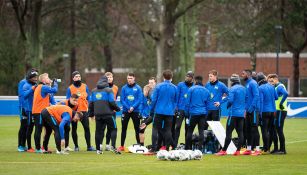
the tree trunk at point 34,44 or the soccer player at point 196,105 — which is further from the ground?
the tree trunk at point 34,44

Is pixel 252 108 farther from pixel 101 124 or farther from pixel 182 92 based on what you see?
pixel 101 124

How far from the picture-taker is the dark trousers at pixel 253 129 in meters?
22.7

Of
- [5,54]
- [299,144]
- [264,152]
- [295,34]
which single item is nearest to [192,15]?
[295,34]

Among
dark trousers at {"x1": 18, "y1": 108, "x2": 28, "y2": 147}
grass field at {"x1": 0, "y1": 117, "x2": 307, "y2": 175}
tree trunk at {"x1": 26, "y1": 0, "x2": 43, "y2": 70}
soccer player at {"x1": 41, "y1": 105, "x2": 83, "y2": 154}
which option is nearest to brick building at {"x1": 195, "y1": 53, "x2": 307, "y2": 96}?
tree trunk at {"x1": 26, "y1": 0, "x2": 43, "y2": 70}

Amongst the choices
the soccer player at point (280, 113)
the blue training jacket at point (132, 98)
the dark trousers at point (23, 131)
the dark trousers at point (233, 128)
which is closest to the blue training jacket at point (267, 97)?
the soccer player at point (280, 113)

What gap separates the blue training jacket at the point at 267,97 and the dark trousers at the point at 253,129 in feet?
1.12

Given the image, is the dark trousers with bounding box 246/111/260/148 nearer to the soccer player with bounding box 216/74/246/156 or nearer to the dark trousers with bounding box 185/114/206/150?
the soccer player with bounding box 216/74/246/156

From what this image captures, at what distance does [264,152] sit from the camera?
2322 centimetres

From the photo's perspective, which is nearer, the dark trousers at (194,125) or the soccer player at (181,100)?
the dark trousers at (194,125)

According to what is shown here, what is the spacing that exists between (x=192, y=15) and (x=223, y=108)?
17.6 metres

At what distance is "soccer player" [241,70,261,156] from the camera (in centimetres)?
2248

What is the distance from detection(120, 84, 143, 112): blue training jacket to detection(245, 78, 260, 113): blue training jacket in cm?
316

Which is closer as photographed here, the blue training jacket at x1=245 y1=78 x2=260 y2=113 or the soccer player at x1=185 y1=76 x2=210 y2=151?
the soccer player at x1=185 y1=76 x2=210 y2=151

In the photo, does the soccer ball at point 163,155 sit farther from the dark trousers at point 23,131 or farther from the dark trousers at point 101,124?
the dark trousers at point 23,131
